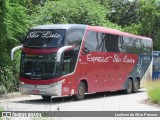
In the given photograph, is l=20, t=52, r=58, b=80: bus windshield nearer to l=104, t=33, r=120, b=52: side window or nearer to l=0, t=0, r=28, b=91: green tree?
l=0, t=0, r=28, b=91: green tree

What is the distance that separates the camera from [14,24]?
23.5m

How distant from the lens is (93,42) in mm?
21703

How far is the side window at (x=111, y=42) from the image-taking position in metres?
23.3

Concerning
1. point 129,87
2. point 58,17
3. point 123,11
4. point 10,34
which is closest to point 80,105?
point 10,34

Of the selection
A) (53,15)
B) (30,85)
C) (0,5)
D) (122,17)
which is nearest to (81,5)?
(53,15)

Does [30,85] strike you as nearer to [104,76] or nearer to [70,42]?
[70,42]

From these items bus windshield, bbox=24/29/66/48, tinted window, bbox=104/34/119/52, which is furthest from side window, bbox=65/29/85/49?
tinted window, bbox=104/34/119/52

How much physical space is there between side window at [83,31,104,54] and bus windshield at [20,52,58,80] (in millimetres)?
2311

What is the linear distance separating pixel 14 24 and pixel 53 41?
4.76 m

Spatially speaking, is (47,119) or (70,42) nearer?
(47,119)

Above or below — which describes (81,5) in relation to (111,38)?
above

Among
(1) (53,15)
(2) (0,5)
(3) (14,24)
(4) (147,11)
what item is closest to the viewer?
(2) (0,5)

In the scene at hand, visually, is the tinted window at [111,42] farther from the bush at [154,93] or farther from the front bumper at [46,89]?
the front bumper at [46,89]

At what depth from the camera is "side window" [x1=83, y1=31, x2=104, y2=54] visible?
2114 cm
